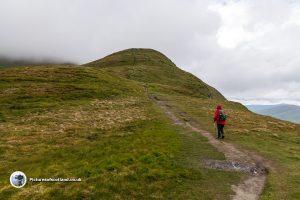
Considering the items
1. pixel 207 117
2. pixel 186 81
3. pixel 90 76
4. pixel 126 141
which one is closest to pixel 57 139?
pixel 126 141

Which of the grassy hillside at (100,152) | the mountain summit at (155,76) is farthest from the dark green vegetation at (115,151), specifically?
the mountain summit at (155,76)

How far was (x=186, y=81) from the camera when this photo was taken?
142000mm

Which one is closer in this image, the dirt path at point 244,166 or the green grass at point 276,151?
the dirt path at point 244,166

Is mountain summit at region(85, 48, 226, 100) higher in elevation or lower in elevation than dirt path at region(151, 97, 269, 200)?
higher

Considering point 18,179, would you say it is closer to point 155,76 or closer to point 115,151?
point 115,151

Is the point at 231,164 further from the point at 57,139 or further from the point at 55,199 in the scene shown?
the point at 57,139

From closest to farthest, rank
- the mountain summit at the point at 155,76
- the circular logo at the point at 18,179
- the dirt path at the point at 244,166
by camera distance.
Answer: the dirt path at the point at 244,166 → the circular logo at the point at 18,179 → the mountain summit at the point at 155,76

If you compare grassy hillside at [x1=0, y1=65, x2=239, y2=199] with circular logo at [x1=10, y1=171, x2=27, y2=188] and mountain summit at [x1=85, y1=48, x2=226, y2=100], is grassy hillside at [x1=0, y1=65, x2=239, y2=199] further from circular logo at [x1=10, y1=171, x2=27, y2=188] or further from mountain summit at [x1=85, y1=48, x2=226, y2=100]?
mountain summit at [x1=85, y1=48, x2=226, y2=100]

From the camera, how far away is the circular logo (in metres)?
19.6

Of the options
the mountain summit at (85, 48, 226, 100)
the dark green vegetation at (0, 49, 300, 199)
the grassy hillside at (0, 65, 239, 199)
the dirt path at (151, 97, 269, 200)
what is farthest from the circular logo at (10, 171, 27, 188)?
the mountain summit at (85, 48, 226, 100)

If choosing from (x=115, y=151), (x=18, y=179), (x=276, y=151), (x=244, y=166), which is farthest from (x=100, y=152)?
(x=276, y=151)

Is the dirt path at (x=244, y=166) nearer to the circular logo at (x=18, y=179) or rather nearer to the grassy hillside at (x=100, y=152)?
the grassy hillside at (x=100, y=152)

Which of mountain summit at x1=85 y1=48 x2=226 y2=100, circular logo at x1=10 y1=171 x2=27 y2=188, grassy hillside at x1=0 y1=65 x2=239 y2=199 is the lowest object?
circular logo at x1=10 y1=171 x2=27 y2=188

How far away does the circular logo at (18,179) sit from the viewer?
19.6 metres
